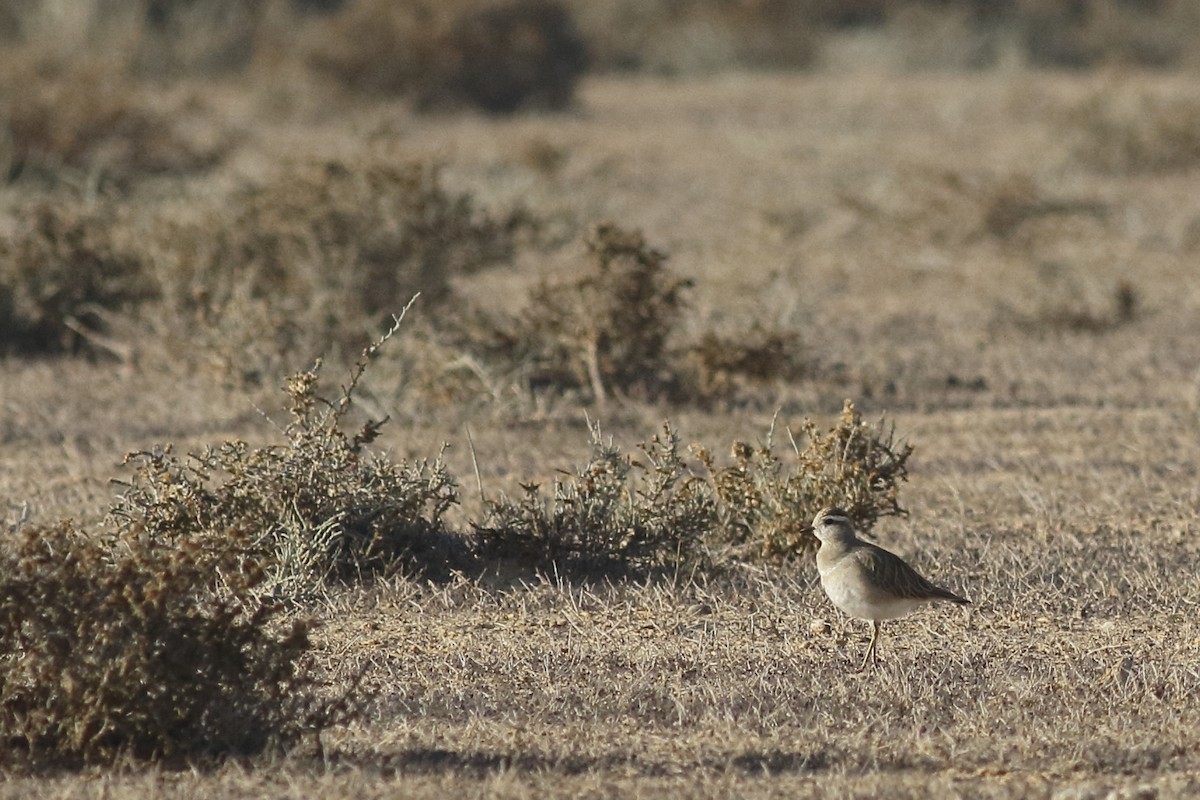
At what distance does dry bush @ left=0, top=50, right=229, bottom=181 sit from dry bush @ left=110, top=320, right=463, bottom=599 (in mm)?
9516

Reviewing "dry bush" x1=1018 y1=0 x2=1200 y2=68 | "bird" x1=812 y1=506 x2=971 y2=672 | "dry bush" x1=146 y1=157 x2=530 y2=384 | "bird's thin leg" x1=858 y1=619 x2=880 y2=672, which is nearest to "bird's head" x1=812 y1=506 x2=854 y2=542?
"bird" x1=812 y1=506 x2=971 y2=672

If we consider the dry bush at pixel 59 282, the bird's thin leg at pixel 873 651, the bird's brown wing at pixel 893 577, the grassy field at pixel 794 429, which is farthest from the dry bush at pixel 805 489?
the dry bush at pixel 59 282

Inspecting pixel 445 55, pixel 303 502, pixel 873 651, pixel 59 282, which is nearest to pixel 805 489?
pixel 873 651

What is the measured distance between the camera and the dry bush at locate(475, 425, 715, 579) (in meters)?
6.49

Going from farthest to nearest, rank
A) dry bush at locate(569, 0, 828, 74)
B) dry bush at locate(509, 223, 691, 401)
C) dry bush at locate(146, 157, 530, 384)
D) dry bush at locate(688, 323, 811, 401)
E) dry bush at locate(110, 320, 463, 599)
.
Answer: dry bush at locate(569, 0, 828, 74), dry bush at locate(146, 157, 530, 384), dry bush at locate(688, 323, 811, 401), dry bush at locate(509, 223, 691, 401), dry bush at locate(110, 320, 463, 599)

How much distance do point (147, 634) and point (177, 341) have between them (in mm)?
6184

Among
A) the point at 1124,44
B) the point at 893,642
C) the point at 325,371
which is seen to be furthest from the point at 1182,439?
the point at 1124,44

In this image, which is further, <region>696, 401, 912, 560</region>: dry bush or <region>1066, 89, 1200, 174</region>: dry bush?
<region>1066, 89, 1200, 174</region>: dry bush

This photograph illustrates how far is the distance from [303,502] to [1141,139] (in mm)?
14769

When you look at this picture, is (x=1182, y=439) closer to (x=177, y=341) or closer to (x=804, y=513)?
(x=804, y=513)

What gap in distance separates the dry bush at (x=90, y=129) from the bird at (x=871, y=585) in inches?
426

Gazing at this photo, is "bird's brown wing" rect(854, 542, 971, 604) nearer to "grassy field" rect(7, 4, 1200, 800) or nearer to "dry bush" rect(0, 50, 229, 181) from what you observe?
"grassy field" rect(7, 4, 1200, 800)

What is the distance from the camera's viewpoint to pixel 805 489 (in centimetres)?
656

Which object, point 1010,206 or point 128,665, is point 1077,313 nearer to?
point 1010,206
